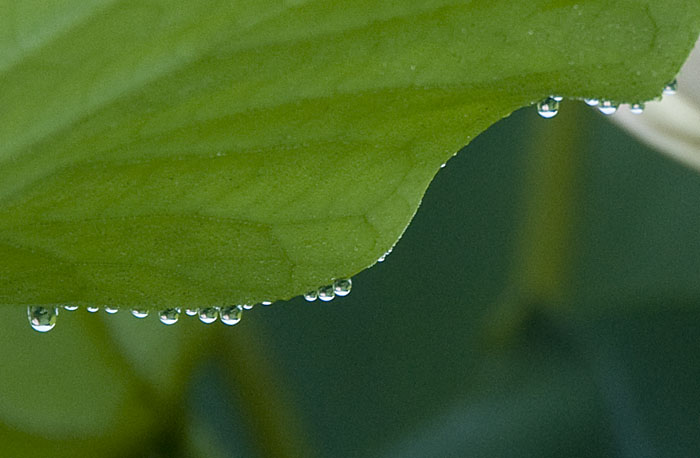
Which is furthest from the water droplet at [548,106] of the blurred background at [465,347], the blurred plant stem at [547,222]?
the blurred plant stem at [547,222]

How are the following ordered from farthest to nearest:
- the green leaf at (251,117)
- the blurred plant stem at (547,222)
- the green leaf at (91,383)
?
the blurred plant stem at (547,222) → the green leaf at (91,383) → the green leaf at (251,117)

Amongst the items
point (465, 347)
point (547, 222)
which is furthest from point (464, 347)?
point (547, 222)

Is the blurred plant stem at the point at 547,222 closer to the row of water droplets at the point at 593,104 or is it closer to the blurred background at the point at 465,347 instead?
the blurred background at the point at 465,347

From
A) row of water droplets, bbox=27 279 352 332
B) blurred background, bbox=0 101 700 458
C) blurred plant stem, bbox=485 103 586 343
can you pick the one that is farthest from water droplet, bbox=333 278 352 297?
blurred plant stem, bbox=485 103 586 343

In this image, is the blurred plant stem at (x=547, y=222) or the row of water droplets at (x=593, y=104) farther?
the blurred plant stem at (x=547, y=222)

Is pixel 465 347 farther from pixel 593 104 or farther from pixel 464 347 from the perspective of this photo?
pixel 593 104

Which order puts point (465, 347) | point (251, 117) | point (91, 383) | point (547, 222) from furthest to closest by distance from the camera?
point (465, 347) < point (547, 222) < point (91, 383) < point (251, 117)

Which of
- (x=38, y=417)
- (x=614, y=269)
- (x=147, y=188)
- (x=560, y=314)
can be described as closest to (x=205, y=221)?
(x=147, y=188)
